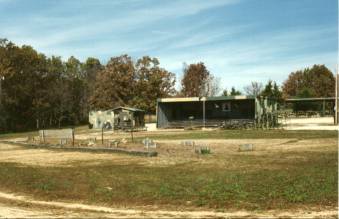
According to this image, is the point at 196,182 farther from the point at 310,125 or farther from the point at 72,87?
the point at 72,87

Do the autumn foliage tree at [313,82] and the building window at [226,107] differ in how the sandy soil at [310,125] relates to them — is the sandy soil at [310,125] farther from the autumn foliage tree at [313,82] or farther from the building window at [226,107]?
the autumn foliage tree at [313,82]

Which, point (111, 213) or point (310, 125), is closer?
point (111, 213)

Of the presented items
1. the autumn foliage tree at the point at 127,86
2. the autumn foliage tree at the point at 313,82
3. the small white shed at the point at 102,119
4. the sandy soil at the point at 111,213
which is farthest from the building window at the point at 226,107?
the autumn foliage tree at the point at 313,82

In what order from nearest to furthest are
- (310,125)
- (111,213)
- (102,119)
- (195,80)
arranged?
(111,213) → (310,125) → (102,119) → (195,80)

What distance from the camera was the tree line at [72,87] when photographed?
61047 millimetres

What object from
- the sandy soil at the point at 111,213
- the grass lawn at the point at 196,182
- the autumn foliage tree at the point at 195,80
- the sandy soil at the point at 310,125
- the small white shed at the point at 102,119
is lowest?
the sandy soil at the point at 111,213

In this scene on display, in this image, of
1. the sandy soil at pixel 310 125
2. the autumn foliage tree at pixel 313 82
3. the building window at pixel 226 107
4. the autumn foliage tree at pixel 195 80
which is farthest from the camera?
the autumn foliage tree at pixel 313 82

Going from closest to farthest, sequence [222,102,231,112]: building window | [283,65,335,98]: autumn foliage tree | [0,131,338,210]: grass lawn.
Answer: [0,131,338,210]: grass lawn
[222,102,231,112]: building window
[283,65,335,98]: autumn foliage tree

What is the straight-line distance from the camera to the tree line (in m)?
61.0

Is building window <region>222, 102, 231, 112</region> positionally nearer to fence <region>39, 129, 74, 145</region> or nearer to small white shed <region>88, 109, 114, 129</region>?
small white shed <region>88, 109, 114, 129</region>

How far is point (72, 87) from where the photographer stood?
75688 millimetres

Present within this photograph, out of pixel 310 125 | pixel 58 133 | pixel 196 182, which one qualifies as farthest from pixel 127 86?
pixel 196 182

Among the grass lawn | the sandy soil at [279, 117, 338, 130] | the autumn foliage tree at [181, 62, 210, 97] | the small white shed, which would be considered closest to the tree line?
the autumn foliage tree at [181, 62, 210, 97]

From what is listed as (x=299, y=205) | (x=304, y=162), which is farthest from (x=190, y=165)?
(x=299, y=205)
